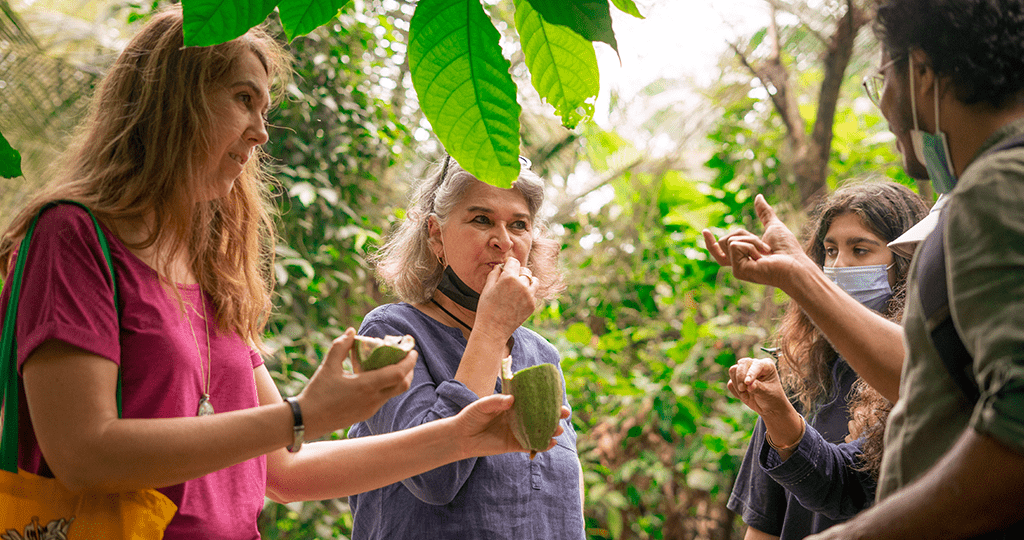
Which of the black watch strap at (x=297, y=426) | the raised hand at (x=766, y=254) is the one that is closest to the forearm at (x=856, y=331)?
the raised hand at (x=766, y=254)

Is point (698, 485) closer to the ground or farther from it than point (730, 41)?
closer to the ground

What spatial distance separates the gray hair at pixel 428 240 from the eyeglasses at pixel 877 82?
796mm

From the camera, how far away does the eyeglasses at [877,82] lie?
830 mm

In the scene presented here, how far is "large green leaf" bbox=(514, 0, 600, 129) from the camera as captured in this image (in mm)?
797

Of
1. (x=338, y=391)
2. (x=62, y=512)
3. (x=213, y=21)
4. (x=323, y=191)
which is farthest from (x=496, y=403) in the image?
(x=323, y=191)

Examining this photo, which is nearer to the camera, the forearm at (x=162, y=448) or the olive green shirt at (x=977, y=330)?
the olive green shirt at (x=977, y=330)

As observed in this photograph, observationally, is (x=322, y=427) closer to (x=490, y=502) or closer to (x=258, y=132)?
(x=258, y=132)

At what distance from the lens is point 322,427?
854 mm

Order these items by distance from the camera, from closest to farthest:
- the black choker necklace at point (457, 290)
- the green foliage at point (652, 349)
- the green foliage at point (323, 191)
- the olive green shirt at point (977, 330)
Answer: the olive green shirt at point (977, 330)
the black choker necklace at point (457, 290)
the green foliage at point (323, 191)
the green foliage at point (652, 349)

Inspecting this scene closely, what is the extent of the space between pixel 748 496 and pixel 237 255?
1.27m

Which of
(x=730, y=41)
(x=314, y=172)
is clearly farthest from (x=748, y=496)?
(x=730, y=41)

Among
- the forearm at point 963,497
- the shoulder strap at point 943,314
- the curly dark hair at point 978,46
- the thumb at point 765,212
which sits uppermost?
the curly dark hair at point 978,46

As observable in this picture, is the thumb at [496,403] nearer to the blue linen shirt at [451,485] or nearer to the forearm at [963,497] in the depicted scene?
the blue linen shirt at [451,485]

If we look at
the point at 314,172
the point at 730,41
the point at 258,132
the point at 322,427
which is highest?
the point at 730,41
